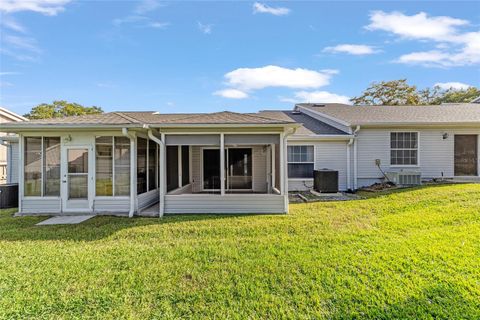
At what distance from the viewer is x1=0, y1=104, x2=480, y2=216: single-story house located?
747cm

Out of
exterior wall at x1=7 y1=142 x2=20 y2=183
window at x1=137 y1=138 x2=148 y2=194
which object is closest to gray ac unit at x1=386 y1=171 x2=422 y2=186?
window at x1=137 y1=138 x2=148 y2=194

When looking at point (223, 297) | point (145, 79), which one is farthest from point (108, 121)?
point (145, 79)

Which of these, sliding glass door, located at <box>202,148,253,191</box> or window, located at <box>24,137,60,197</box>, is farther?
sliding glass door, located at <box>202,148,253,191</box>

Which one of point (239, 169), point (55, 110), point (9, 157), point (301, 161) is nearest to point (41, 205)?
point (9, 157)

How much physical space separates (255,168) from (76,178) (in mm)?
6440

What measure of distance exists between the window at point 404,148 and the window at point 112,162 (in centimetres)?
1101

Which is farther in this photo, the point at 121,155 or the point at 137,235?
the point at 121,155

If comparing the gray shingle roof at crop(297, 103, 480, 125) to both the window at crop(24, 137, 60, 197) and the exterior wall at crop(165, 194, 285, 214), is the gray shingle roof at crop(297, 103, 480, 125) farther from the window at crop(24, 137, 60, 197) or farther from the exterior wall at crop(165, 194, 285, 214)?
the window at crop(24, 137, 60, 197)

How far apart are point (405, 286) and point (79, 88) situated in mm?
23149

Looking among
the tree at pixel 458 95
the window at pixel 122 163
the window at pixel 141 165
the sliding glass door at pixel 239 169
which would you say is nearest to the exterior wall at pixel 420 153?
the sliding glass door at pixel 239 169

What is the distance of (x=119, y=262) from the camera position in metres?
4.21

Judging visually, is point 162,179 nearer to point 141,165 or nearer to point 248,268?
point 141,165

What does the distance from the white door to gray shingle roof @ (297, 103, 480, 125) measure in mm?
10372

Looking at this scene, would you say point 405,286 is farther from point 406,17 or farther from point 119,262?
point 406,17
